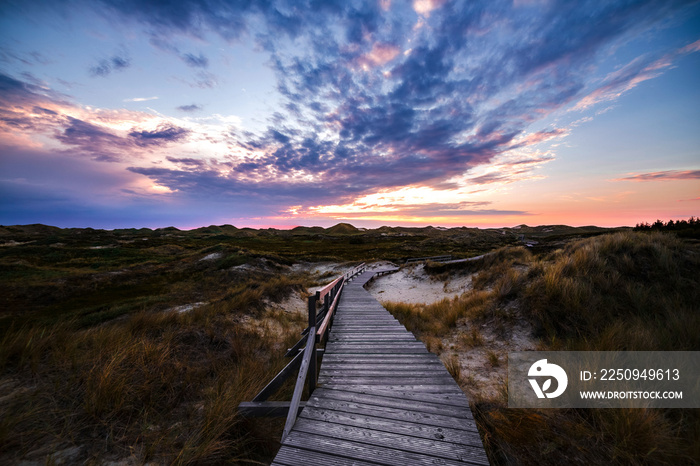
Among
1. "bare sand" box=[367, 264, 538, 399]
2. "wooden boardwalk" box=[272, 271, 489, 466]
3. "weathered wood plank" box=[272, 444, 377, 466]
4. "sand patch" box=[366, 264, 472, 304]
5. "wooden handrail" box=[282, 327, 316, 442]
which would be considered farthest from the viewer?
"sand patch" box=[366, 264, 472, 304]

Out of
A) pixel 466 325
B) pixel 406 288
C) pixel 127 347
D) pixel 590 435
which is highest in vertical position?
pixel 127 347

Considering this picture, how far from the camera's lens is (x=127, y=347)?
4238 mm

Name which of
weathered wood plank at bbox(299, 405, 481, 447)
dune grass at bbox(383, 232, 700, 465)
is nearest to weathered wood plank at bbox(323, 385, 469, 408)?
dune grass at bbox(383, 232, 700, 465)

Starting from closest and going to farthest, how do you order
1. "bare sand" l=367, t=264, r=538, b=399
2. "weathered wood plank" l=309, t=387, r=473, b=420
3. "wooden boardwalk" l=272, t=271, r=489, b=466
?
1. "wooden boardwalk" l=272, t=271, r=489, b=466
2. "weathered wood plank" l=309, t=387, r=473, b=420
3. "bare sand" l=367, t=264, r=538, b=399

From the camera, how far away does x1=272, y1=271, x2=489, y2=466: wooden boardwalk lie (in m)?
2.55

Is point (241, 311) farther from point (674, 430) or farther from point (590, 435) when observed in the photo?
point (674, 430)

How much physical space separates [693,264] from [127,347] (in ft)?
46.8

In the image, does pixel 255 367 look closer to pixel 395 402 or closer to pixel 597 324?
pixel 395 402

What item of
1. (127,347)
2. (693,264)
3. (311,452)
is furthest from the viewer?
(693,264)

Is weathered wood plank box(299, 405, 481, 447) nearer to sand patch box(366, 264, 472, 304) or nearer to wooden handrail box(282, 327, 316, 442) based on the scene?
wooden handrail box(282, 327, 316, 442)

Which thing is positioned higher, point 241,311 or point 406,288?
point 241,311

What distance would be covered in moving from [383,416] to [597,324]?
19.0 feet

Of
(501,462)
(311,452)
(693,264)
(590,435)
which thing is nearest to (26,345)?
(311,452)

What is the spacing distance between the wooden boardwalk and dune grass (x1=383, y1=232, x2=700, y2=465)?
1.85ft
